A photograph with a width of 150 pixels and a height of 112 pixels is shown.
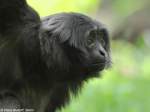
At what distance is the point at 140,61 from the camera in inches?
491

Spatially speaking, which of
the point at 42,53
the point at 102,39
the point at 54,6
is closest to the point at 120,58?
→ the point at 54,6

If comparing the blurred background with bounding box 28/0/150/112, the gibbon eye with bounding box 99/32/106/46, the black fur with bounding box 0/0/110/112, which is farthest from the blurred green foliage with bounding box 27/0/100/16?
the black fur with bounding box 0/0/110/112

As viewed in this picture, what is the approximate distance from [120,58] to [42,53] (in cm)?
621

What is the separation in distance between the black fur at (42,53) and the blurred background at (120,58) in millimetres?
505

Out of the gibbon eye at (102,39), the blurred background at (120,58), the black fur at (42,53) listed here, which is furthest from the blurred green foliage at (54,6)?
the black fur at (42,53)

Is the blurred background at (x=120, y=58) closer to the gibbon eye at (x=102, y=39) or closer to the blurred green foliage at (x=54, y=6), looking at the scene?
the blurred green foliage at (x=54, y=6)

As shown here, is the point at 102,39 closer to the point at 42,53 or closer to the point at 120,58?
the point at 42,53

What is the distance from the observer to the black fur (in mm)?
6762

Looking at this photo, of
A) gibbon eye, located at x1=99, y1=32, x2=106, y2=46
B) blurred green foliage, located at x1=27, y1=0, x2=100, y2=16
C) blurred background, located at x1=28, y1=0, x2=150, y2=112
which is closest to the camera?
gibbon eye, located at x1=99, y1=32, x2=106, y2=46

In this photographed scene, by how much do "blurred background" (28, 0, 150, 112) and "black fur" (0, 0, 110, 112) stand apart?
505 millimetres

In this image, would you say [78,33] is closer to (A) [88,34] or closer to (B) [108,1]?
(A) [88,34]

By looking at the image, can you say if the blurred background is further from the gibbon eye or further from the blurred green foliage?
the gibbon eye

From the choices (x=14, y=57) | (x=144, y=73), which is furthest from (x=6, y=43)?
(x=144, y=73)

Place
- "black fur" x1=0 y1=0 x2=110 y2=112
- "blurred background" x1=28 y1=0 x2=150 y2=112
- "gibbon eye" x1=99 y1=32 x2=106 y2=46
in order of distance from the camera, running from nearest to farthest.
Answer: "black fur" x1=0 y1=0 x2=110 y2=112
"gibbon eye" x1=99 y1=32 x2=106 y2=46
"blurred background" x1=28 y1=0 x2=150 y2=112
